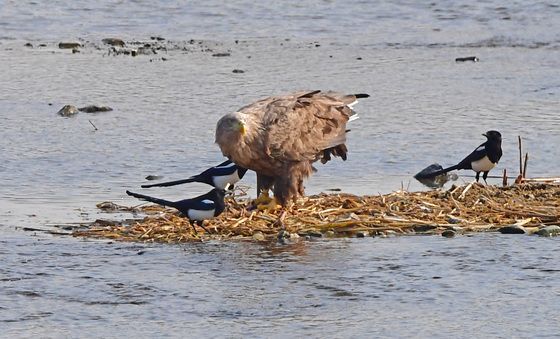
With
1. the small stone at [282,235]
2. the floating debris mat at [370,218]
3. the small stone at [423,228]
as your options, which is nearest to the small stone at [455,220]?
the floating debris mat at [370,218]

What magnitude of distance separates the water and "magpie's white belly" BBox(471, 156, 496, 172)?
19.8 inches

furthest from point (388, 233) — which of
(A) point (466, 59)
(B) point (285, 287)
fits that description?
(A) point (466, 59)

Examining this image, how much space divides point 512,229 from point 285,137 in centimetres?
178

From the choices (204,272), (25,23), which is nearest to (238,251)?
(204,272)

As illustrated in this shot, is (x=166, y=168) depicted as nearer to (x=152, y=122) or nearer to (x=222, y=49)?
(x=152, y=122)

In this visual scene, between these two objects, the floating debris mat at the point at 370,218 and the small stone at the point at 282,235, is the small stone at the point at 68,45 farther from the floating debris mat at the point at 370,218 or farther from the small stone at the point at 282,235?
the small stone at the point at 282,235

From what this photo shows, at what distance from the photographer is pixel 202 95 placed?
13.7m

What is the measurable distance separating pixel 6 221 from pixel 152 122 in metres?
3.61

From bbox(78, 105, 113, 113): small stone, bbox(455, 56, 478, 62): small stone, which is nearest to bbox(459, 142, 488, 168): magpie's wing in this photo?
bbox(78, 105, 113, 113): small stone

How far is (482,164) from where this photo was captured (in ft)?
32.2

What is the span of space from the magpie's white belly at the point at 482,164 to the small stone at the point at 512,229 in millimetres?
1426

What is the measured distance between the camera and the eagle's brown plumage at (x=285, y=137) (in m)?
8.93

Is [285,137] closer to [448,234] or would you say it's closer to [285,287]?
[448,234]

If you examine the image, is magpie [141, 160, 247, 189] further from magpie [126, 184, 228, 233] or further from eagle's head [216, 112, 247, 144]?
magpie [126, 184, 228, 233]
